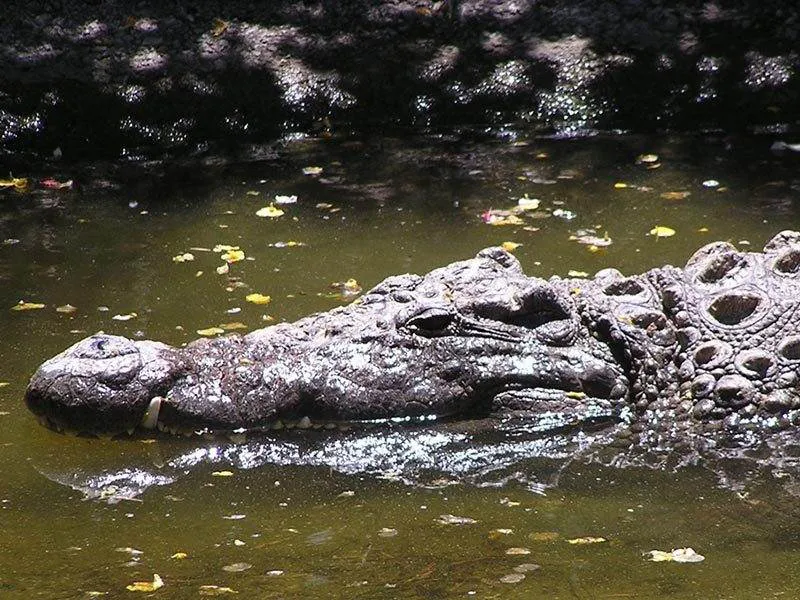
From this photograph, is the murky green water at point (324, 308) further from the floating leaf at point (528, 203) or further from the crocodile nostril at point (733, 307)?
the crocodile nostril at point (733, 307)

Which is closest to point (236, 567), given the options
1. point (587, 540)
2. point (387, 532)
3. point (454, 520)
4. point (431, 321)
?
point (387, 532)

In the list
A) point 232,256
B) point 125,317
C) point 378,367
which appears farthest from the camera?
point 232,256

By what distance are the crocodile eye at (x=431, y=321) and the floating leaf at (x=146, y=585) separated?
2.09m

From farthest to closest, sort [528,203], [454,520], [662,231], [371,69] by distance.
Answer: [371,69]
[528,203]
[662,231]
[454,520]

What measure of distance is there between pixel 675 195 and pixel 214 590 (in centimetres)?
644

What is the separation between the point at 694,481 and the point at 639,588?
128 cm

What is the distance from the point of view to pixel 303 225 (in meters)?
10.1

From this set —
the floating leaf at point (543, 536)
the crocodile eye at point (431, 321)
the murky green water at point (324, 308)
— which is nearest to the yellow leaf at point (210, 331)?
the murky green water at point (324, 308)

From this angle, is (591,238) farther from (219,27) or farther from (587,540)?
(219,27)

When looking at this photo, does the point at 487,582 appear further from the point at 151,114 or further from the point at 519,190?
the point at 151,114

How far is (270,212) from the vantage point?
10.4 m

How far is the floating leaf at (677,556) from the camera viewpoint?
5.32 meters

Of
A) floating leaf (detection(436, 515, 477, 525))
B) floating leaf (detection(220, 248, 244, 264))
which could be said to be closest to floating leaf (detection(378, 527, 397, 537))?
floating leaf (detection(436, 515, 477, 525))

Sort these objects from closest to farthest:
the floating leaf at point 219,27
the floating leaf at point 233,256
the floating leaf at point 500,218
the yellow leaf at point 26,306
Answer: the yellow leaf at point 26,306, the floating leaf at point 233,256, the floating leaf at point 500,218, the floating leaf at point 219,27
